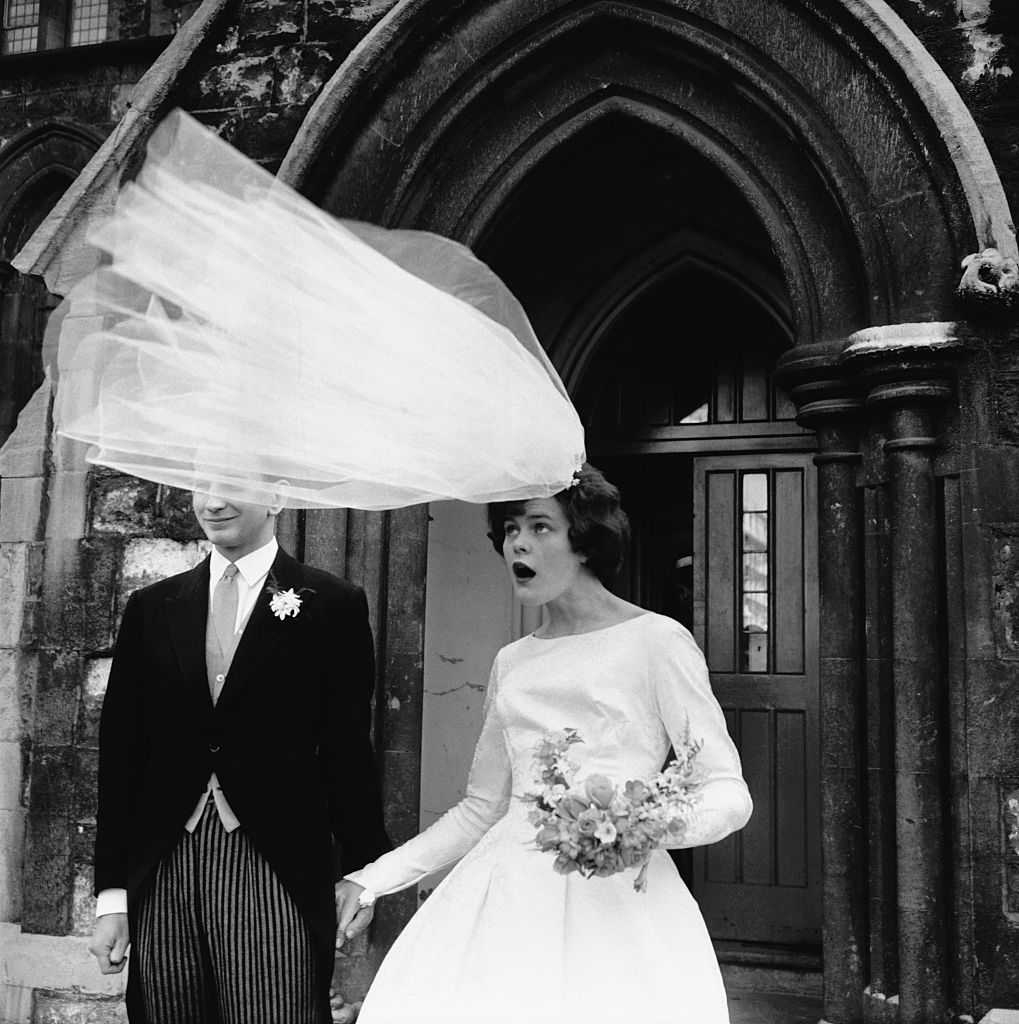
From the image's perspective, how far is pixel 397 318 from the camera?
2562mm

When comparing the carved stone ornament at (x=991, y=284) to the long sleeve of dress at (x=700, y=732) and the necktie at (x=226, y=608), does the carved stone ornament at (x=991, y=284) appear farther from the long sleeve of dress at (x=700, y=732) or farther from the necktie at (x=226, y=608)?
the necktie at (x=226, y=608)

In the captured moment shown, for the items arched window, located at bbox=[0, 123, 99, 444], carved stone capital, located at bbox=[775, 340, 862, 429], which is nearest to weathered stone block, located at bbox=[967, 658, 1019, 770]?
carved stone capital, located at bbox=[775, 340, 862, 429]

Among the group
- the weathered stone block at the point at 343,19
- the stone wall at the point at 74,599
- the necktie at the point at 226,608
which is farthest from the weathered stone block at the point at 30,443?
the necktie at the point at 226,608

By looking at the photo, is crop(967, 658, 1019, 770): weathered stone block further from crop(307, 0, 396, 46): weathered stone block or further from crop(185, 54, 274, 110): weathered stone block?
crop(185, 54, 274, 110): weathered stone block

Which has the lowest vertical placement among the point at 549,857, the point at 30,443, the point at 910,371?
the point at 549,857

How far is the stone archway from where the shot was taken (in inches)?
146

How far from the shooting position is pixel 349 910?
242 cm

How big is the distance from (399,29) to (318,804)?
2.90 meters

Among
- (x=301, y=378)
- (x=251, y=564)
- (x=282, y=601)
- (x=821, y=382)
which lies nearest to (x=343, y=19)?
(x=821, y=382)

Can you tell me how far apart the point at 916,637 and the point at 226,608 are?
2.11 meters

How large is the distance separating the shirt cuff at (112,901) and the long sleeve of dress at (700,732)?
3.83 ft

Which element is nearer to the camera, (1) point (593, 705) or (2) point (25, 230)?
(1) point (593, 705)

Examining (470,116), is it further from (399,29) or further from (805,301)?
(805,301)

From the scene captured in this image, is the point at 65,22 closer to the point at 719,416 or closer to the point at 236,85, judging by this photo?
the point at 236,85
